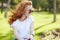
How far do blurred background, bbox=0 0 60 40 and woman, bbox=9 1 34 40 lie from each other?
7.3 inches

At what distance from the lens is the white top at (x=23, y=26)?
5.70 ft

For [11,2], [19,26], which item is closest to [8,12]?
[11,2]

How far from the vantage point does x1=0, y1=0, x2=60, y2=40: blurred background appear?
6.34 feet

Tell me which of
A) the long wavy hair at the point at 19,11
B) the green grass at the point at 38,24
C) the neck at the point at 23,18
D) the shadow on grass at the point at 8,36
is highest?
the long wavy hair at the point at 19,11

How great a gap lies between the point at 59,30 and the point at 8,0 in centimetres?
64

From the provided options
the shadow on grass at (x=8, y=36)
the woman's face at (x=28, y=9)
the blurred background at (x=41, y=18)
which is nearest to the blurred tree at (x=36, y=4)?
the blurred background at (x=41, y=18)

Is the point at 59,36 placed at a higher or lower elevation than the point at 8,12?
lower

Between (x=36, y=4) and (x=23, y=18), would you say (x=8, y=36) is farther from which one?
(x=36, y=4)

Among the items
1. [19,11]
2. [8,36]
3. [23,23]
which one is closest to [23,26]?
[23,23]

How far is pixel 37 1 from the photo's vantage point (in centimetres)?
199

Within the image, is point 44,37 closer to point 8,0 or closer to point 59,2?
point 59,2

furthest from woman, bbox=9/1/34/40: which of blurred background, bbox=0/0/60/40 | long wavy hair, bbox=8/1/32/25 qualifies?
blurred background, bbox=0/0/60/40

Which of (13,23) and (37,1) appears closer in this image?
(13,23)

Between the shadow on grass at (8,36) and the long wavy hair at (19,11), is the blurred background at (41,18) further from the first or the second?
the long wavy hair at (19,11)
